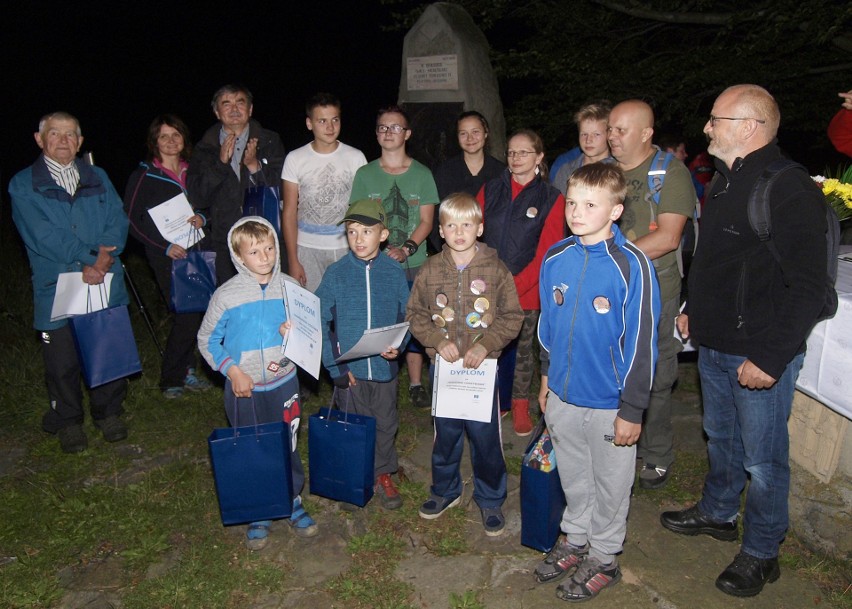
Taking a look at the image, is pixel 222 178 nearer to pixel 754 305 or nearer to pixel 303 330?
pixel 303 330

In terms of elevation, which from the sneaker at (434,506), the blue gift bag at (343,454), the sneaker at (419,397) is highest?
the blue gift bag at (343,454)

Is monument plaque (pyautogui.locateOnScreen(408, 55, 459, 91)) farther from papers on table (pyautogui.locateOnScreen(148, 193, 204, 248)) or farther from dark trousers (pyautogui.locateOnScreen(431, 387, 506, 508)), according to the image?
dark trousers (pyautogui.locateOnScreen(431, 387, 506, 508))

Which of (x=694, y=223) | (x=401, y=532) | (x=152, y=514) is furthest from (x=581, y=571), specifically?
(x=152, y=514)

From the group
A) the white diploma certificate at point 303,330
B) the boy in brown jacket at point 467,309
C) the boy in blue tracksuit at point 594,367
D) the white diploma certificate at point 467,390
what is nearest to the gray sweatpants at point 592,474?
the boy in blue tracksuit at point 594,367

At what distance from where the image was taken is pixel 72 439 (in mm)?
4730

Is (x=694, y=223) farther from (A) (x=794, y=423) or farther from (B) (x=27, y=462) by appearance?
(B) (x=27, y=462)

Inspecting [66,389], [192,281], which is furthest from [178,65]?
[66,389]

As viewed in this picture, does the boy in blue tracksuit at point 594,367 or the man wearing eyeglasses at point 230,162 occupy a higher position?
the man wearing eyeglasses at point 230,162

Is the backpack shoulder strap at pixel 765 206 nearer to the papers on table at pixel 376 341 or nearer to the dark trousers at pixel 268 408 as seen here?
the papers on table at pixel 376 341

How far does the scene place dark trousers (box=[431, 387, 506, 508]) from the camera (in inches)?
141

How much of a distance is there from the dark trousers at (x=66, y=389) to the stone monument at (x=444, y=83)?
3.29m

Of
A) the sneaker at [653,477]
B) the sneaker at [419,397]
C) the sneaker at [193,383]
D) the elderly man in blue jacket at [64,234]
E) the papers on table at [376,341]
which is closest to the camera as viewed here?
the papers on table at [376,341]

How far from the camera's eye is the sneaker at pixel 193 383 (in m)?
5.64

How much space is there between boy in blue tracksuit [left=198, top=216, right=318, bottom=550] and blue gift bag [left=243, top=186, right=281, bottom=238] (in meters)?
1.29
